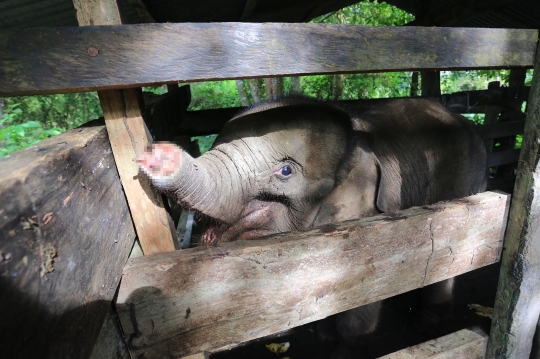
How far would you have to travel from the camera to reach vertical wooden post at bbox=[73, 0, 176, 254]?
99 cm

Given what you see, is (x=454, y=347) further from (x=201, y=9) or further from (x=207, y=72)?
(x=201, y=9)

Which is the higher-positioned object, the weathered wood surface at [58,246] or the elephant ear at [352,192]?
the weathered wood surface at [58,246]

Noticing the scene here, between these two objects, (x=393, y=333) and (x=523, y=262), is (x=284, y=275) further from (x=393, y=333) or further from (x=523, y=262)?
(x=393, y=333)

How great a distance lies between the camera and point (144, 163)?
1.12 meters

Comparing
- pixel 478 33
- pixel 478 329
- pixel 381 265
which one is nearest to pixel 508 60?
pixel 478 33

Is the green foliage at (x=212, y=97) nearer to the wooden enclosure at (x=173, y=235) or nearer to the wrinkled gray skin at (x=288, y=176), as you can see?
the wrinkled gray skin at (x=288, y=176)

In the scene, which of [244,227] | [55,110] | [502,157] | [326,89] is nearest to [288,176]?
[244,227]

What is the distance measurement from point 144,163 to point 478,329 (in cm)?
191

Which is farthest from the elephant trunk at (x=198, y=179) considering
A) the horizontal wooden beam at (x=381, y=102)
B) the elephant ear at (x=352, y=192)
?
the horizontal wooden beam at (x=381, y=102)

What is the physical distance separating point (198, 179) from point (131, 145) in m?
0.46

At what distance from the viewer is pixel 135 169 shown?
117cm

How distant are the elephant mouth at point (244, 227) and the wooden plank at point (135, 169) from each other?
94 centimetres

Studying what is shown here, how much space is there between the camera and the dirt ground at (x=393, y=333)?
323 centimetres

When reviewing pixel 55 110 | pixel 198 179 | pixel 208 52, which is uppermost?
pixel 208 52
